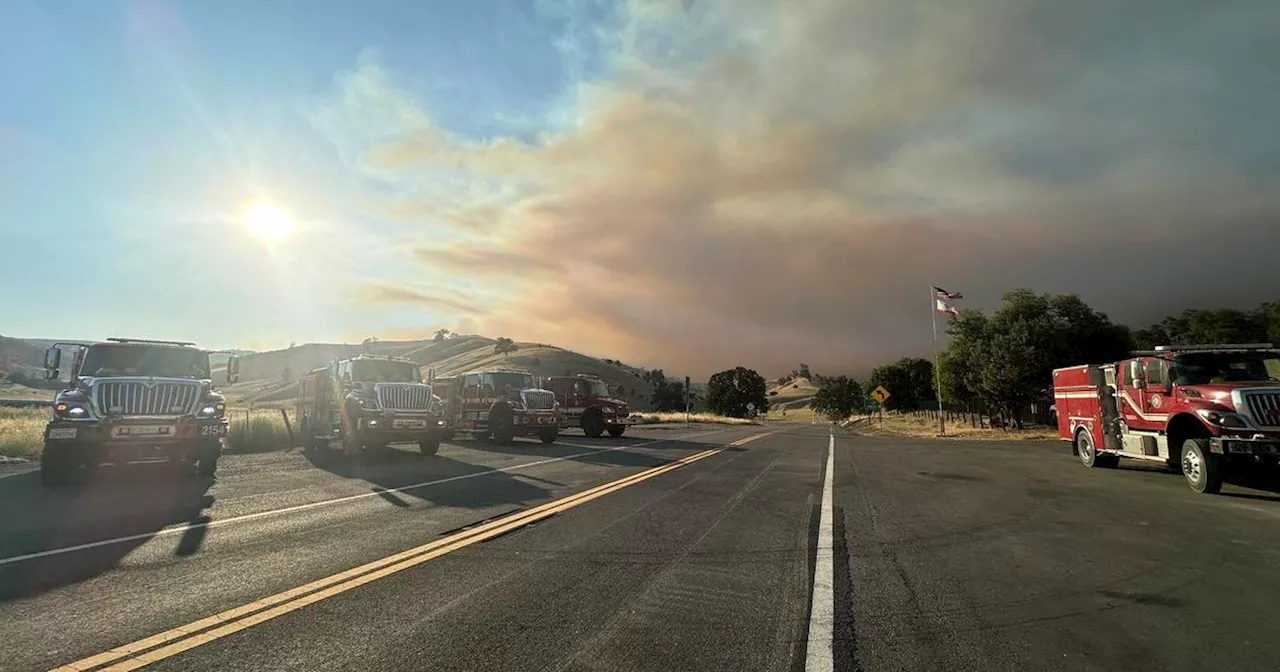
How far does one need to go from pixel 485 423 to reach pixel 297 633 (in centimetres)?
1939

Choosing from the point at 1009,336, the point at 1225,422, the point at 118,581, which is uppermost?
the point at 1009,336

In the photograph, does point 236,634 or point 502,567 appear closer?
point 236,634

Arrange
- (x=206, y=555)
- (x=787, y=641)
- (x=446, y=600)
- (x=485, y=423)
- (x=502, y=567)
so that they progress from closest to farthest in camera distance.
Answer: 1. (x=787, y=641)
2. (x=446, y=600)
3. (x=502, y=567)
4. (x=206, y=555)
5. (x=485, y=423)

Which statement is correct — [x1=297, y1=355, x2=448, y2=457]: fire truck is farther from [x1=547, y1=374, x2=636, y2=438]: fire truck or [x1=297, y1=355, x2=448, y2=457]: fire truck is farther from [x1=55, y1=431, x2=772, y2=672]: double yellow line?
[x1=547, y1=374, x2=636, y2=438]: fire truck

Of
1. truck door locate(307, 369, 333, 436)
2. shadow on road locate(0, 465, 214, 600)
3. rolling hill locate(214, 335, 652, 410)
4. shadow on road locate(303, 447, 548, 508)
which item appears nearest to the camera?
shadow on road locate(0, 465, 214, 600)

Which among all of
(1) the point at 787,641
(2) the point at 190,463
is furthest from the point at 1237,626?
(2) the point at 190,463

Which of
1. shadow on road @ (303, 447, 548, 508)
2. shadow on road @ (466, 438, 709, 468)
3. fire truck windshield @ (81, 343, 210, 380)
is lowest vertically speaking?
shadow on road @ (303, 447, 548, 508)

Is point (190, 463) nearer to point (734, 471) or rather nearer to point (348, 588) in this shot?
point (348, 588)

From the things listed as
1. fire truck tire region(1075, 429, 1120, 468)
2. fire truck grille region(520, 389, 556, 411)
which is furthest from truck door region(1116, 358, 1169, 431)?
fire truck grille region(520, 389, 556, 411)

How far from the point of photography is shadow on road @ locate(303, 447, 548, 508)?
31.5ft

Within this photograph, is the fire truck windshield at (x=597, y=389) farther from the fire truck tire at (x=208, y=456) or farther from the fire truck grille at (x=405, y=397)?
the fire truck tire at (x=208, y=456)

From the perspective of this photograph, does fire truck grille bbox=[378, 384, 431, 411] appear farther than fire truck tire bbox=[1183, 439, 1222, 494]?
Yes

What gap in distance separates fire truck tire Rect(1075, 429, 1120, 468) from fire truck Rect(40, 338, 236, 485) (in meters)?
21.2

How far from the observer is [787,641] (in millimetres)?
3998
